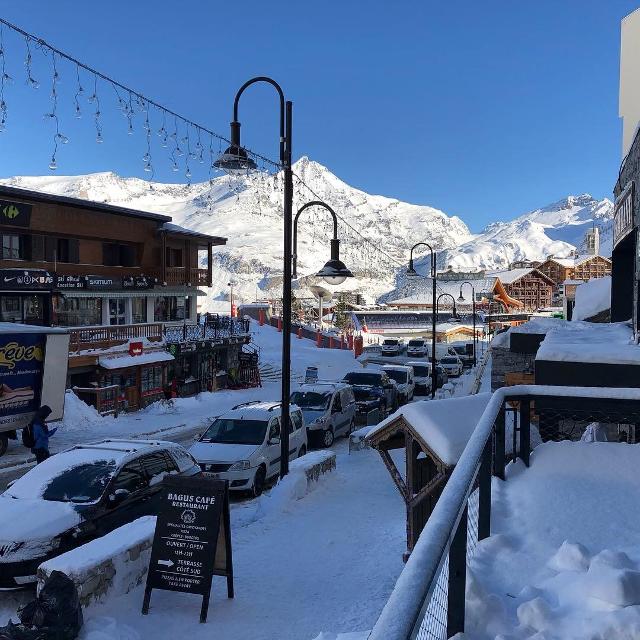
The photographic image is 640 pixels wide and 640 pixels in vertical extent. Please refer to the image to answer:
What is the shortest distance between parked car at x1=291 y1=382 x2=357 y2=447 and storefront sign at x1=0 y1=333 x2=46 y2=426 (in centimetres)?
737

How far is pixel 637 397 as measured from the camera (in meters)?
5.59

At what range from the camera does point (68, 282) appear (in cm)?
3012

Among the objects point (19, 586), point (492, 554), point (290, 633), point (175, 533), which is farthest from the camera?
point (19, 586)

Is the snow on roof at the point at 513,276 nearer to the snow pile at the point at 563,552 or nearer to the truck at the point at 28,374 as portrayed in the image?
the truck at the point at 28,374

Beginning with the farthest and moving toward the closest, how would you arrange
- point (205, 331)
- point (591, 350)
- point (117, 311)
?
point (205, 331)
point (117, 311)
point (591, 350)

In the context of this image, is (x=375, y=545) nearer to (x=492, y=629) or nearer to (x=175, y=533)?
(x=175, y=533)

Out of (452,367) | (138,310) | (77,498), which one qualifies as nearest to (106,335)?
(138,310)

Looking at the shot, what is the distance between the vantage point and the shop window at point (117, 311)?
34812 millimetres

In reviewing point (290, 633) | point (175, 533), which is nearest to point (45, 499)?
point (175, 533)

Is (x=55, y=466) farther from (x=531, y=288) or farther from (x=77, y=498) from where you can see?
(x=531, y=288)

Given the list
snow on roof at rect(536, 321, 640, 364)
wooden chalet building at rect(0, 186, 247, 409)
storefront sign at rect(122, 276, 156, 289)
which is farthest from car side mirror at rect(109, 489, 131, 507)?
storefront sign at rect(122, 276, 156, 289)

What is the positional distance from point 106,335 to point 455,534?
88.7 ft

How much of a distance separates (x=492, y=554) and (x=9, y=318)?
28130 millimetres

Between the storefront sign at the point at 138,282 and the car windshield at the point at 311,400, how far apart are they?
1571 cm
